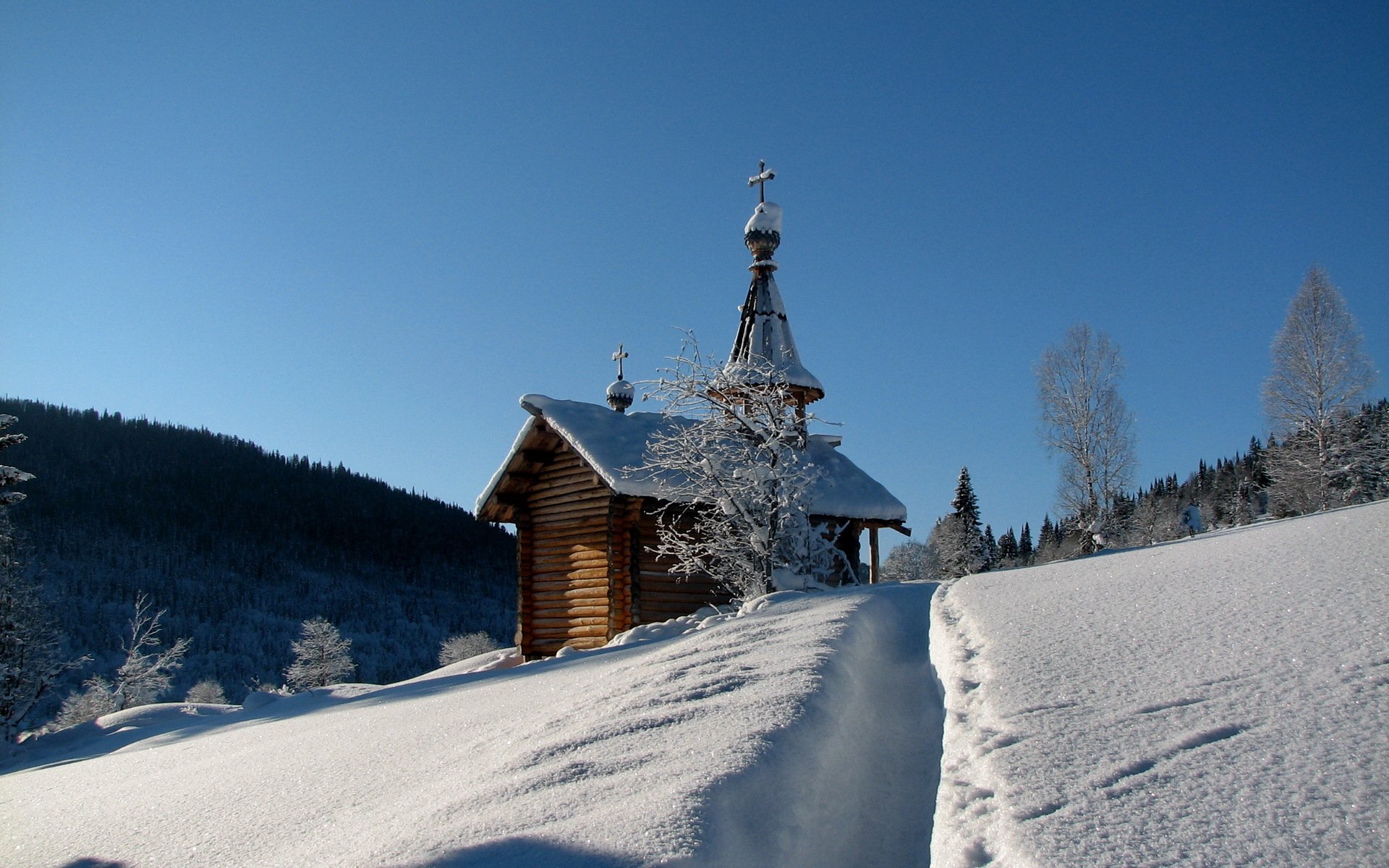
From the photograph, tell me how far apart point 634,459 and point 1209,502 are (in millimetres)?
76153

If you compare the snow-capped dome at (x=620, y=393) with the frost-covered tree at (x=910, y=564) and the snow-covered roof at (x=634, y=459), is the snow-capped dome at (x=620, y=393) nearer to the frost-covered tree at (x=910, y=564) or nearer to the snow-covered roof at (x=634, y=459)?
the snow-covered roof at (x=634, y=459)

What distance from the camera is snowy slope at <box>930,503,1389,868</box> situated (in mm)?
2912

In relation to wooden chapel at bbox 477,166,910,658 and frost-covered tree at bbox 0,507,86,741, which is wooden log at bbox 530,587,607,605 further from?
frost-covered tree at bbox 0,507,86,741

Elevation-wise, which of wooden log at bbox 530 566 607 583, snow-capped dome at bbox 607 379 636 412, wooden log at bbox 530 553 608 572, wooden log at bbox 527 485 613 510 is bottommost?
wooden log at bbox 530 566 607 583

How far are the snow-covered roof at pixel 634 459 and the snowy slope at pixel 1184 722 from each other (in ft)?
24.9

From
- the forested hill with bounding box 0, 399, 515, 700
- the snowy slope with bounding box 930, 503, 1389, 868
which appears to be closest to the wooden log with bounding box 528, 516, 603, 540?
the snowy slope with bounding box 930, 503, 1389, 868

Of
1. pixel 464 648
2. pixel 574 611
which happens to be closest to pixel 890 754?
pixel 574 611

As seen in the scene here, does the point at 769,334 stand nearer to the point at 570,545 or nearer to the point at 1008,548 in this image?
the point at 570,545

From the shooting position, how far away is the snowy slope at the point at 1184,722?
9.55ft

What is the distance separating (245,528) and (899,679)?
99763 millimetres

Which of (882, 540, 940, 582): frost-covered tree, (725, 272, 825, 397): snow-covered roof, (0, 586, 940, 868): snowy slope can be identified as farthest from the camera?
(882, 540, 940, 582): frost-covered tree

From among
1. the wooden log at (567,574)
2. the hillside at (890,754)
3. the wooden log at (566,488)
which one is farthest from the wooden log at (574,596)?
the hillside at (890,754)

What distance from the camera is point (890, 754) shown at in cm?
515

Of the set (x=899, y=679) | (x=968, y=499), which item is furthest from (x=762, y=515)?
(x=968, y=499)
